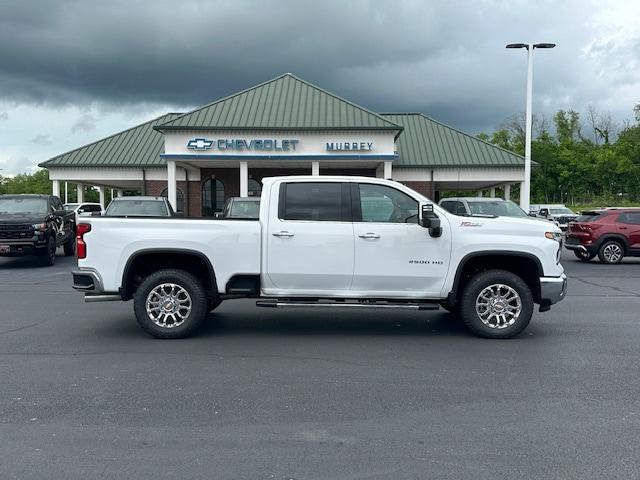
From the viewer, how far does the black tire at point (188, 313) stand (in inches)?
281

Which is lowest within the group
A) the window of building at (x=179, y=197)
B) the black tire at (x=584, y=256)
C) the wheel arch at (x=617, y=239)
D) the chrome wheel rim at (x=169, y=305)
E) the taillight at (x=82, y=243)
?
the black tire at (x=584, y=256)

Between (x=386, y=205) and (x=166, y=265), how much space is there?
2.92m

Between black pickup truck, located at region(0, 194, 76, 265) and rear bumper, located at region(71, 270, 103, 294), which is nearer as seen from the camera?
rear bumper, located at region(71, 270, 103, 294)

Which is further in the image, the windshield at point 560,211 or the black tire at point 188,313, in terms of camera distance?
the windshield at point 560,211

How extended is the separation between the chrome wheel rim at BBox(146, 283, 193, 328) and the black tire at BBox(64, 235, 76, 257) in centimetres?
1284

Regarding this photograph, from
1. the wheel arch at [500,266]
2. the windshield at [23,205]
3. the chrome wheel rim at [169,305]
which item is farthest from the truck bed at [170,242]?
the windshield at [23,205]

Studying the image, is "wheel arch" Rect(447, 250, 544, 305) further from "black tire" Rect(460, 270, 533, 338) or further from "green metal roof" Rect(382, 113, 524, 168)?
"green metal roof" Rect(382, 113, 524, 168)

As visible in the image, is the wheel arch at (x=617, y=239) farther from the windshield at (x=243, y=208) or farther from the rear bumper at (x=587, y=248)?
the windshield at (x=243, y=208)

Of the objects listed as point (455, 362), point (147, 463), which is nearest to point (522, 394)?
point (455, 362)

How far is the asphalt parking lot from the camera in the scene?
12.6ft

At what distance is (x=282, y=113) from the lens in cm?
2744

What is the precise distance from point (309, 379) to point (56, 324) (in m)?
4.47

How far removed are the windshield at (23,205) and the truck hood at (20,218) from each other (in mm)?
434

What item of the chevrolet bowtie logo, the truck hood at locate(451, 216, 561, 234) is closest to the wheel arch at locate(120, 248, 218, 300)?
the truck hood at locate(451, 216, 561, 234)
